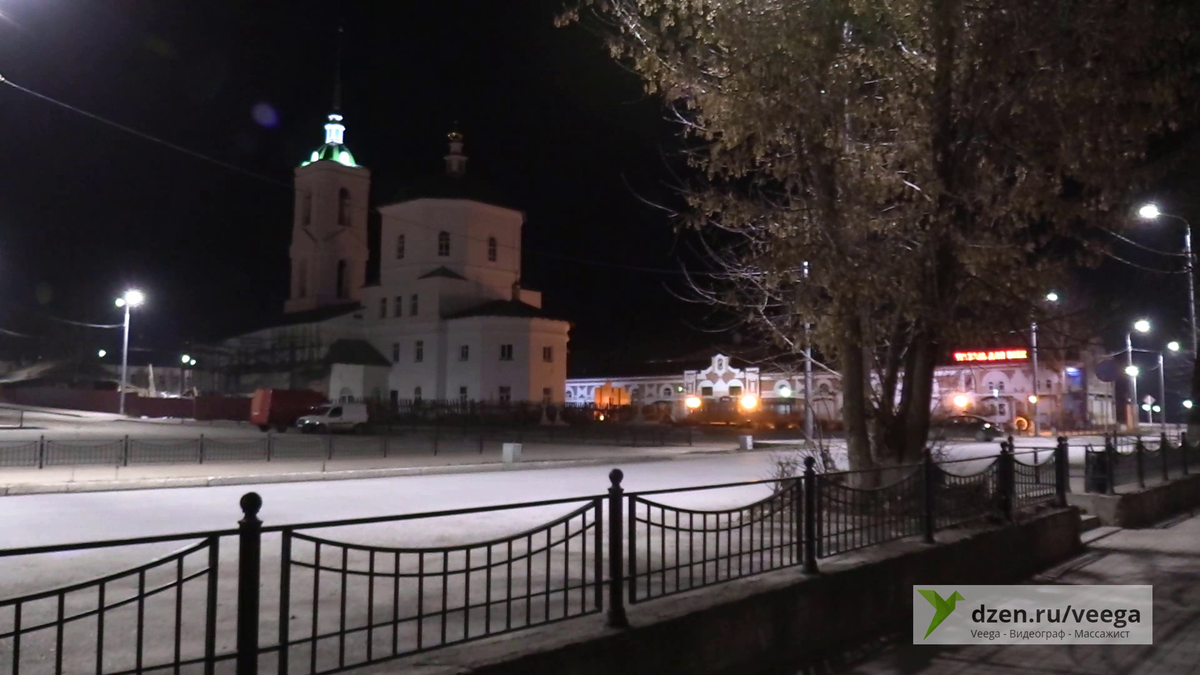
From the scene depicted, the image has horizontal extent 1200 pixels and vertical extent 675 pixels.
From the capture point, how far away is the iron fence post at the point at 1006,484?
37.9ft

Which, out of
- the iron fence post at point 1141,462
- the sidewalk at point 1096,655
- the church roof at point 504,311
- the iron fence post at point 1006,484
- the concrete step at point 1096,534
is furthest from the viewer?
the church roof at point 504,311

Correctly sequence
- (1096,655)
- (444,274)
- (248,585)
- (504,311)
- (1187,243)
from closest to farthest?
1. (248,585)
2. (1096,655)
3. (1187,243)
4. (504,311)
5. (444,274)

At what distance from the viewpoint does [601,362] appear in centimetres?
9488

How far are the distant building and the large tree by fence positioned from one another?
123ft

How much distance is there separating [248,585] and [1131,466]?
56.4ft

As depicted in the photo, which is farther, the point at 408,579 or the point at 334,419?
the point at 334,419

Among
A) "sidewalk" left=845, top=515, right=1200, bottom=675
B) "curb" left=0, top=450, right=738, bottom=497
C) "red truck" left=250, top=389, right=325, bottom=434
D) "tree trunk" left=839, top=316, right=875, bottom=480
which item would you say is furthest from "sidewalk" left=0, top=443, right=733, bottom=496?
"red truck" left=250, top=389, right=325, bottom=434

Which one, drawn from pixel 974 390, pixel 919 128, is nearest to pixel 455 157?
pixel 974 390

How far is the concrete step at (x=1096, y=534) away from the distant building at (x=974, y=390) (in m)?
33.5

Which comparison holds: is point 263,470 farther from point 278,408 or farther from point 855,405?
point 278,408

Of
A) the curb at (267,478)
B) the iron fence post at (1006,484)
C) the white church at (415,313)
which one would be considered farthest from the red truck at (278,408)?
the iron fence post at (1006,484)

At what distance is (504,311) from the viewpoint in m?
62.9

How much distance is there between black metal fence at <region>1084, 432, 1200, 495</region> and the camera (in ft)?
51.4

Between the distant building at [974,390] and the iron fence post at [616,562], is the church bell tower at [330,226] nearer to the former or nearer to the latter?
the distant building at [974,390]
